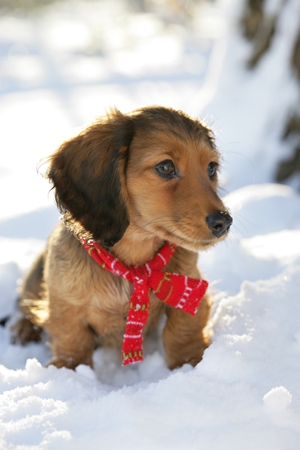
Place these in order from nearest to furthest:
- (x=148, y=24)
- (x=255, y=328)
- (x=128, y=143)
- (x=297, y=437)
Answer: (x=297, y=437) → (x=128, y=143) → (x=255, y=328) → (x=148, y=24)

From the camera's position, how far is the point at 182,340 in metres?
2.21

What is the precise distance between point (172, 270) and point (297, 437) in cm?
95

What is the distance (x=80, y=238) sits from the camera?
2023mm

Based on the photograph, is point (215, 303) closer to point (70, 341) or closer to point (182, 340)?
point (182, 340)

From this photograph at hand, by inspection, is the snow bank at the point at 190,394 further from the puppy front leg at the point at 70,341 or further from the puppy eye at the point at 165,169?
the puppy eye at the point at 165,169

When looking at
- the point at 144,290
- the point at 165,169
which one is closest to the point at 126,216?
the point at 165,169

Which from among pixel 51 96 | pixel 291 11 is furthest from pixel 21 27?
pixel 291 11

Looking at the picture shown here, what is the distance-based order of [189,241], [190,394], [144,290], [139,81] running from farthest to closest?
[139,81]
[144,290]
[189,241]
[190,394]

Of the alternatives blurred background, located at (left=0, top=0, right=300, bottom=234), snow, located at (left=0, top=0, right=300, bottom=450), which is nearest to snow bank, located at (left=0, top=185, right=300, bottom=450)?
snow, located at (left=0, top=0, right=300, bottom=450)

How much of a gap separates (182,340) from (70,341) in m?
0.58

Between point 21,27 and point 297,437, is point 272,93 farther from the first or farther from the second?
point 21,27

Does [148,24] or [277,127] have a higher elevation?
[148,24]

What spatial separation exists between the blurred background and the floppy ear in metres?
0.18

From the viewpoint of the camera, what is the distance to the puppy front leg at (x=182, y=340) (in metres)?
2.21
